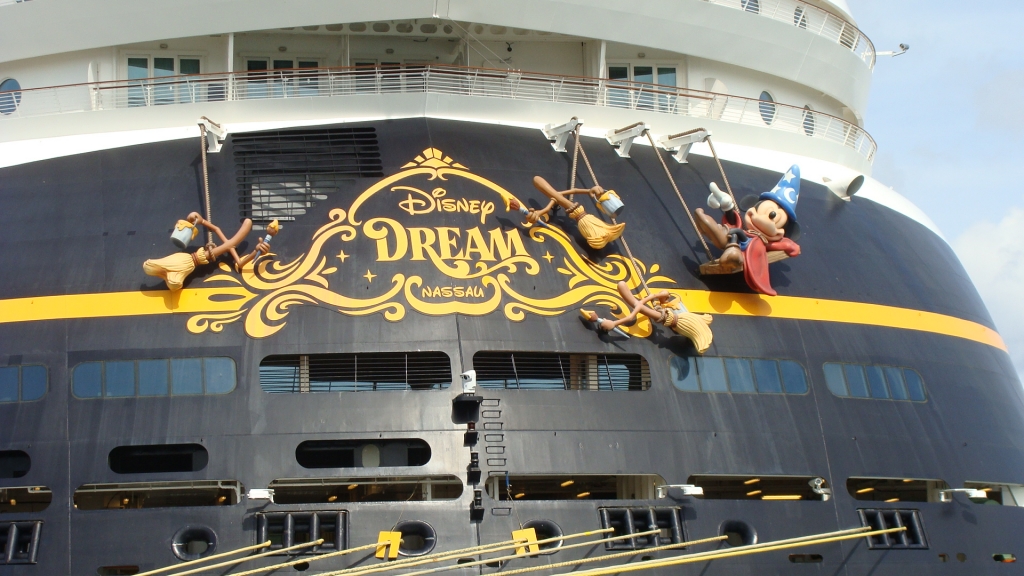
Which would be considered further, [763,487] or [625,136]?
[625,136]

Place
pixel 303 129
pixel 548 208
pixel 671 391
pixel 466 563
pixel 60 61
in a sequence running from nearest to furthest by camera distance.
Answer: pixel 466 563 < pixel 671 391 < pixel 548 208 < pixel 303 129 < pixel 60 61

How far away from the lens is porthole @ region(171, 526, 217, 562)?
1088 cm

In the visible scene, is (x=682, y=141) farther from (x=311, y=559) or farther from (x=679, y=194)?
(x=311, y=559)

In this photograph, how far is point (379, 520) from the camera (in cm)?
1103

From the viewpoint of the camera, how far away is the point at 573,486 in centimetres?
1348

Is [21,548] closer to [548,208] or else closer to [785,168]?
[548,208]

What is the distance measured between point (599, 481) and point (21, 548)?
19.9 ft

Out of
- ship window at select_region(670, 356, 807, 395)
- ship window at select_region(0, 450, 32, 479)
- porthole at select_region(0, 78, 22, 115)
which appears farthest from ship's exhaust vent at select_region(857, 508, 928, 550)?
porthole at select_region(0, 78, 22, 115)

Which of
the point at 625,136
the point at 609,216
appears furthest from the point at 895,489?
the point at 625,136

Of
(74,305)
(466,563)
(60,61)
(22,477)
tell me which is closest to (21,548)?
(22,477)

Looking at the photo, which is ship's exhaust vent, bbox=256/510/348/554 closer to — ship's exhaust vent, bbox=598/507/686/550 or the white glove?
ship's exhaust vent, bbox=598/507/686/550

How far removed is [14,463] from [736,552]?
7377mm

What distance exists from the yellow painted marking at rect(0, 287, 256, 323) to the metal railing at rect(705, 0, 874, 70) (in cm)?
943

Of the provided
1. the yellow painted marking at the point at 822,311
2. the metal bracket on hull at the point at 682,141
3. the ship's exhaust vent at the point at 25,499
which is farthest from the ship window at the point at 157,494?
the metal bracket on hull at the point at 682,141
